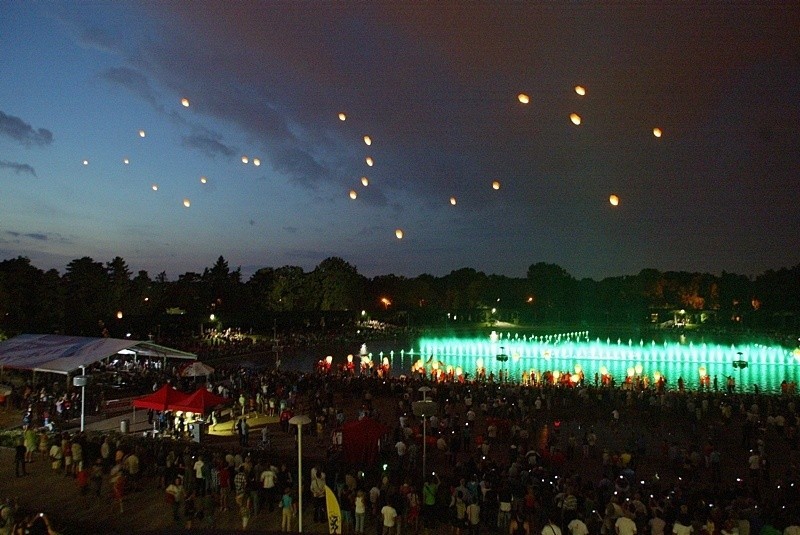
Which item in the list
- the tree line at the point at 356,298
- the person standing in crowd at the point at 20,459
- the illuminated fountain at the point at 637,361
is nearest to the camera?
the person standing in crowd at the point at 20,459

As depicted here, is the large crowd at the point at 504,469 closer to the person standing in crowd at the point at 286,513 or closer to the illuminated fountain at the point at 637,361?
the person standing in crowd at the point at 286,513

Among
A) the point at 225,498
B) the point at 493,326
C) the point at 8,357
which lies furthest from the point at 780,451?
the point at 493,326

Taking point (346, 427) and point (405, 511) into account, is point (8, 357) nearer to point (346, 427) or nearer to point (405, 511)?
point (346, 427)

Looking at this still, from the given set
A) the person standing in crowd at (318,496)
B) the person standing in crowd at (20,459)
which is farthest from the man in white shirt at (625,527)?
the person standing in crowd at (20,459)

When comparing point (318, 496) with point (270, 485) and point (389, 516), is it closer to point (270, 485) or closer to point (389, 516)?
point (270, 485)

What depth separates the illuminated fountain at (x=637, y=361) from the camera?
43562mm

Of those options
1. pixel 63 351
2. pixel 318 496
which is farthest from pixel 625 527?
pixel 63 351

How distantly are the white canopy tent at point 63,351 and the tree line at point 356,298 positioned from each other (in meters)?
17.7

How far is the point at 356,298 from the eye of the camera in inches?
3853

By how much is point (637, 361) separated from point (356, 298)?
52.0 m

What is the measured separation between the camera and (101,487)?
49.7 feet

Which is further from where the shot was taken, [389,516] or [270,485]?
[270,485]

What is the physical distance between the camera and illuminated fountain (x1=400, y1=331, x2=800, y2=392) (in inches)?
1715

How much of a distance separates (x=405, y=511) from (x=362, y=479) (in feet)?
5.92
